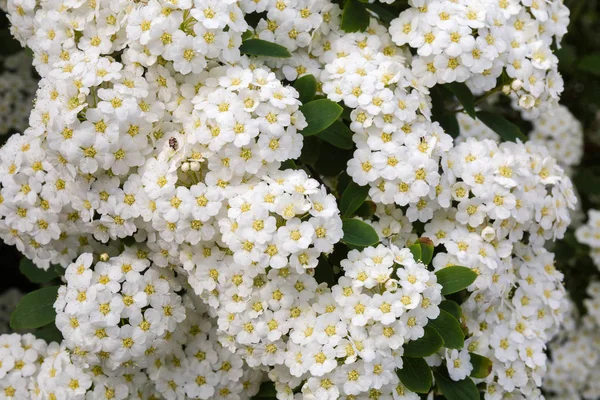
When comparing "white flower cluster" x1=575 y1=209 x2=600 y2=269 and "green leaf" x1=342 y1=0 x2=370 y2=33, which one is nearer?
"green leaf" x1=342 y1=0 x2=370 y2=33

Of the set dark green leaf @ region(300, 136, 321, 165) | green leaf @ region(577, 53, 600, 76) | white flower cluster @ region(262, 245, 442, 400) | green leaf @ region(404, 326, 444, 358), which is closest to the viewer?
white flower cluster @ region(262, 245, 442, 400)

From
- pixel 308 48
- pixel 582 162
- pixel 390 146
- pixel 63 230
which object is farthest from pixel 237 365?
pixel 582 162

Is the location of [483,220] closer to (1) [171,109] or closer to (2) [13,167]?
(1) [171,109]

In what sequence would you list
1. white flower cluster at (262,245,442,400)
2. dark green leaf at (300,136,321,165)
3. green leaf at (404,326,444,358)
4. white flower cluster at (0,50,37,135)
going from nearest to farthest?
white flower cluster at (262,245,442,400)
green leaf at (404,326,444,358)
dark green leaf at (300,136,321,165)
white flower cluster at (0,50,37,135)

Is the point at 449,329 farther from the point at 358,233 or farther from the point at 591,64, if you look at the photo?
the point at 591,64

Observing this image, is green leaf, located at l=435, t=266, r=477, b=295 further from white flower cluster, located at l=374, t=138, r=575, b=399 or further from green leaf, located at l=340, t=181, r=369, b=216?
green leaf, located at l=340, t=181, r=369, b=216

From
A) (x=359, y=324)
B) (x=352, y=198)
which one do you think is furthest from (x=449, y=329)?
(x=352, y=198)

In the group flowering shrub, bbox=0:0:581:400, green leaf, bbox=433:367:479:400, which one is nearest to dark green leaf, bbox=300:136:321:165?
flowering shrub, bbox=0:0:581:400
